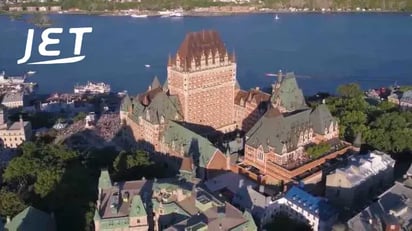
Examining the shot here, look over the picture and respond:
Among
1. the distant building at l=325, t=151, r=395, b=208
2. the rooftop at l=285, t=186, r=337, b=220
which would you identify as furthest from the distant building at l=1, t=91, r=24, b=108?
the distant building at l=325, t=151, r=395, b=208

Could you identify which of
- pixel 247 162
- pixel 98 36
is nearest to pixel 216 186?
pixel 247 162

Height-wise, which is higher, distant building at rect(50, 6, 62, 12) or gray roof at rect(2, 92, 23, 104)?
distant building at rect(50, 6, 62, 12)

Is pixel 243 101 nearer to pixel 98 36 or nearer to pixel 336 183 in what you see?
pixel 336 183

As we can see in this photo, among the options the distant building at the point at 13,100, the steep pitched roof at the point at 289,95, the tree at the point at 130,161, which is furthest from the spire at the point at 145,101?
the distant building at the point at 13,100

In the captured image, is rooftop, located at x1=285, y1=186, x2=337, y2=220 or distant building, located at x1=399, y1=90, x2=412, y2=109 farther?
distant building, located at x1=399, y1=90, x2=412, y2=109

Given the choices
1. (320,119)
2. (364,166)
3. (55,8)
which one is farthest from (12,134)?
(55,8)

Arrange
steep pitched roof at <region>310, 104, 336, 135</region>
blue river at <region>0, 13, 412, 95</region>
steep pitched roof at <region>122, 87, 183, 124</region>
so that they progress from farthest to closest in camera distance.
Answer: blue river at <region>0, 13, 412, 95</region> → steep pitched roof at <region>122, 87, 183, 124</region> → steep pitched roof at <region>310, 104, 336, 135</region>

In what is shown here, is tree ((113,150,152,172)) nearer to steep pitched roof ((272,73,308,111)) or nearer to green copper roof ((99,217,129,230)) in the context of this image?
green copper roof ((99,217,129,230))
